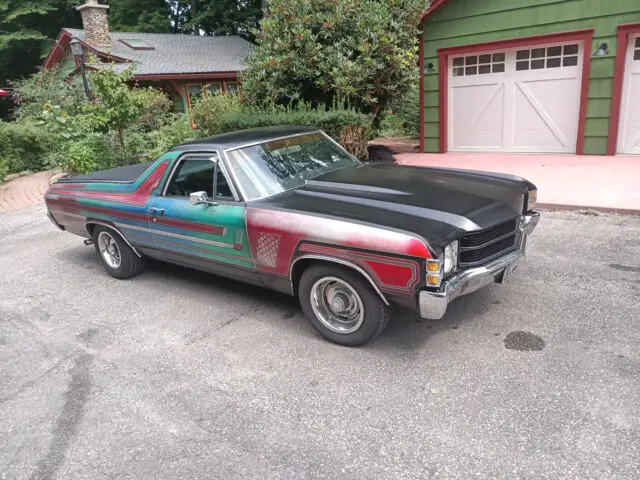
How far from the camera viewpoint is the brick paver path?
422 inches

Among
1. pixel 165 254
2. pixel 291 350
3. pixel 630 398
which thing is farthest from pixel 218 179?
pixel 630 398

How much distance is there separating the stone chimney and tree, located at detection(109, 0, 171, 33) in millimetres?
11256

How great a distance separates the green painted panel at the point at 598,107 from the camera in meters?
9.19

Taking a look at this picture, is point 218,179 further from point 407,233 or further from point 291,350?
point 407,233

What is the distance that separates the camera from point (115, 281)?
5.57 meters

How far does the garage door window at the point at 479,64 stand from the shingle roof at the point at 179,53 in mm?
9898

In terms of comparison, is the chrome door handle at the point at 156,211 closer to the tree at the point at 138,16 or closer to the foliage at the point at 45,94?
the foliage at the point at 45,94

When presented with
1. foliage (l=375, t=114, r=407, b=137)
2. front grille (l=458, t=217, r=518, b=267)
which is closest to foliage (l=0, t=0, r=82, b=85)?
foliage (l=375, t=114, r=407, b=137)

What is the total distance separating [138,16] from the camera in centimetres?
3098

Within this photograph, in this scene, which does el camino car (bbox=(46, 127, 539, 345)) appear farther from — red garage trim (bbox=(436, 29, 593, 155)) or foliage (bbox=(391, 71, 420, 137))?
foliage (bbox=(391, 71, 420, 137))

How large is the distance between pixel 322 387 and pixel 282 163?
2.08 meters

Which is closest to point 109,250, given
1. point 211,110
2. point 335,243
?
point 335,243

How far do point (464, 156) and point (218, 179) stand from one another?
25.5 feet

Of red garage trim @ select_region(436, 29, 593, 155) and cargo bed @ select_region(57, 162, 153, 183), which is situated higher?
red garage trim @ select_region(436, 29, 593, 155)
